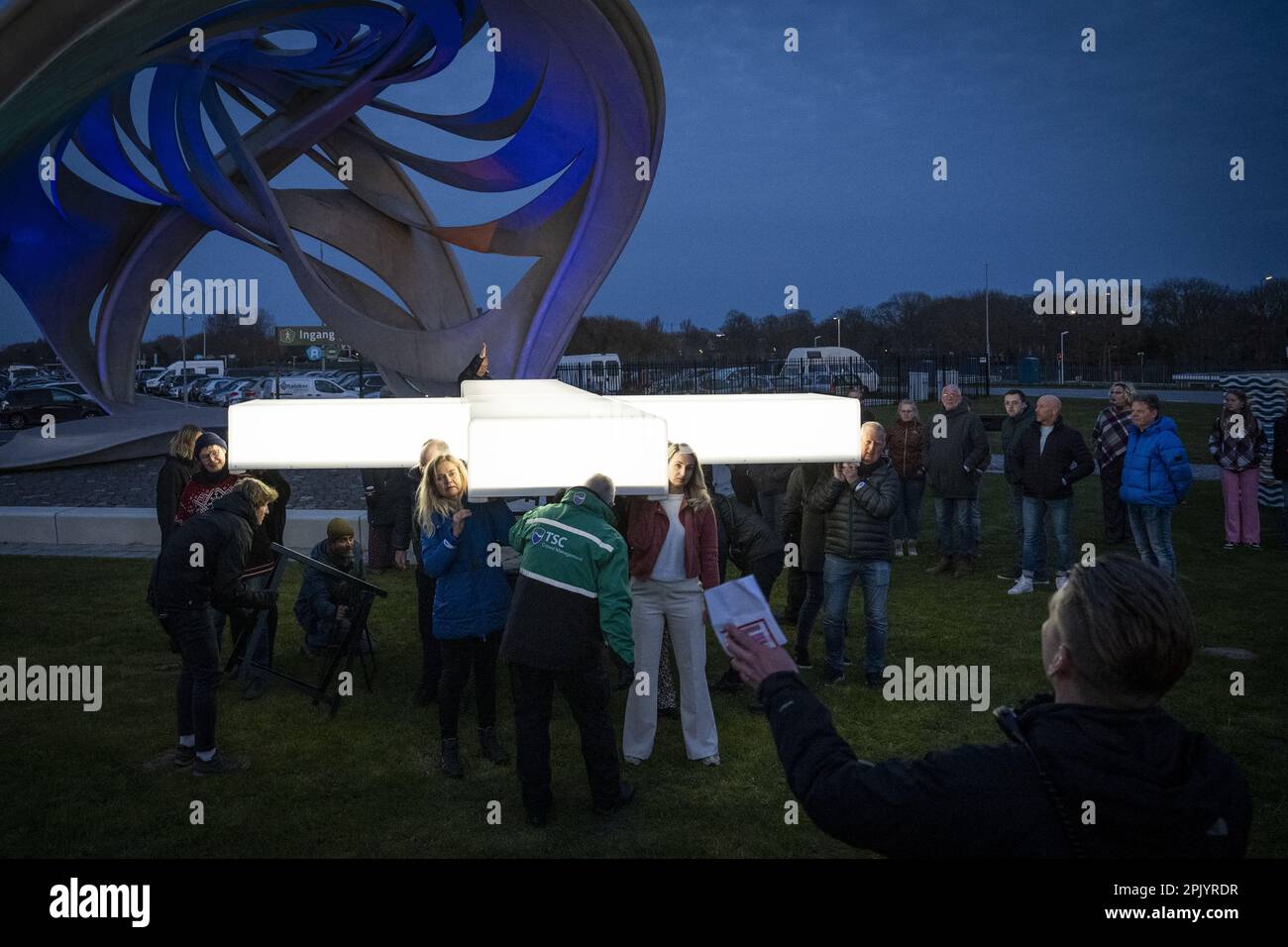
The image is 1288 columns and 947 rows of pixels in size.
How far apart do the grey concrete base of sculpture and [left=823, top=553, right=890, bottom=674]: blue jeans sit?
1430 centimetres

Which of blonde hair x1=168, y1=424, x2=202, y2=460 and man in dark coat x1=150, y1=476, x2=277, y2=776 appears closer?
man in dark coat x1=150, y1=476, x2=277, y2=776

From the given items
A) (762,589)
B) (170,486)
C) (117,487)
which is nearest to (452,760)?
(762,589)

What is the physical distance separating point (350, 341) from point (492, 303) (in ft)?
8.86

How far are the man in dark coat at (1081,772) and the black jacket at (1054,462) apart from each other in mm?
7279

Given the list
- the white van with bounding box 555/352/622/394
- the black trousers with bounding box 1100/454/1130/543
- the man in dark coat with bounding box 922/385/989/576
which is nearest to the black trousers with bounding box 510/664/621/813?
the man in dark coat with bounding box 922/385/989/576

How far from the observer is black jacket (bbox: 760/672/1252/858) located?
167 cm

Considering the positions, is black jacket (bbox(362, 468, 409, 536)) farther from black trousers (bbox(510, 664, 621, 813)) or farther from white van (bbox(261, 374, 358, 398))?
white van (bbox(261, 374, 358, 398))

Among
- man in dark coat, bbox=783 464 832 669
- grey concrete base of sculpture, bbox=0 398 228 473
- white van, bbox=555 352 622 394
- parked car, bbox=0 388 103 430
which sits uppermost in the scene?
white van, bbox=555 352 622 394

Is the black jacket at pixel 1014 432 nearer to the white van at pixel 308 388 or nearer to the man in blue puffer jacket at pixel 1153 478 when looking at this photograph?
the man in blue puffer jacket at pixel 1153 478

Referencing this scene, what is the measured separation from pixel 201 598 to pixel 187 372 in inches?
1966

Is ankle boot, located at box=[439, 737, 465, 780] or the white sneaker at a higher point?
the white sneaker

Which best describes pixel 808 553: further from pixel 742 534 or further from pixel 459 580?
pixel 459 580

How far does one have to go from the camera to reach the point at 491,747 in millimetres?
5570

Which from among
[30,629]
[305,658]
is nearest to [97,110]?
[30,629]
